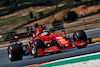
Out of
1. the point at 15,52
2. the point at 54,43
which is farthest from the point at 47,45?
the point at 15,52

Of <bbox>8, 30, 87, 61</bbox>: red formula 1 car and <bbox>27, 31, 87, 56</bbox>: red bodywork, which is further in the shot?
<bbox>27, 31, 87, 56</bbox>: red bodywork

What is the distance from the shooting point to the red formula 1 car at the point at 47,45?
26.0ft

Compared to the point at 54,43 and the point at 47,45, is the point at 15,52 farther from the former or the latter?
the point at 54,43

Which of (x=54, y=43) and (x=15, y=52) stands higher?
(x=54, y=43)

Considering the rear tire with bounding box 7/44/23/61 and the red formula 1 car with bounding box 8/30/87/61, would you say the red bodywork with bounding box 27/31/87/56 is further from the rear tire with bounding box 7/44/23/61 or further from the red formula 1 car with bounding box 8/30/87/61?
the rear tire with bounding box 7/44/23/61

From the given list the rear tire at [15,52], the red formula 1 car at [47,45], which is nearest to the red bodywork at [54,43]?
the red formula 1 car at [47,45]

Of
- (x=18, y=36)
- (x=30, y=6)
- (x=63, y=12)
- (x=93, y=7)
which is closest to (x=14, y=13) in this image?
(x=30, y=6)

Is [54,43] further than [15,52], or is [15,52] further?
[54,43]

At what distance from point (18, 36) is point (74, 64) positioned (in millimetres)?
4320

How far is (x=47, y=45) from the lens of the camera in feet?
28.4

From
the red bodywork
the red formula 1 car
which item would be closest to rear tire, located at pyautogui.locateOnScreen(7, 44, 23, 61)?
the red formula 1 car

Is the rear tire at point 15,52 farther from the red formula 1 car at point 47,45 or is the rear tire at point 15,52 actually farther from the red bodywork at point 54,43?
the red bodywork at point 54,43

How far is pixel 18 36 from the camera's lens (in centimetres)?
939

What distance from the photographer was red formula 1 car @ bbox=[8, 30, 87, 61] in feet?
26.0
